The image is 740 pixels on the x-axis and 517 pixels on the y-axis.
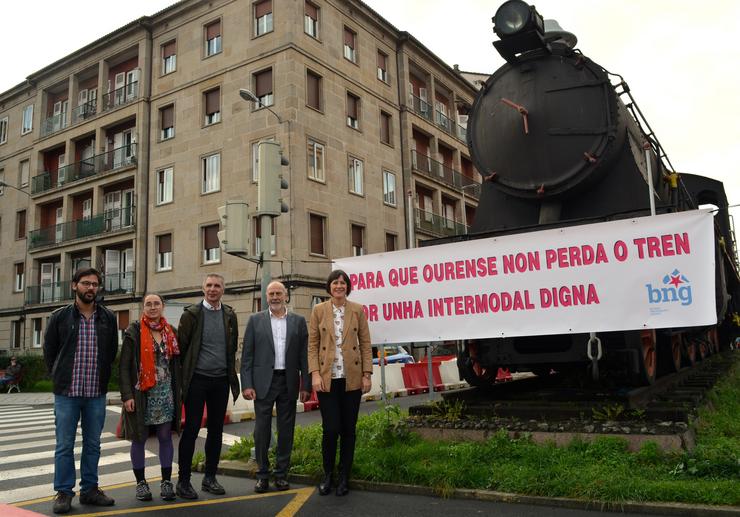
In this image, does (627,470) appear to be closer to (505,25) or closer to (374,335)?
(374,335)

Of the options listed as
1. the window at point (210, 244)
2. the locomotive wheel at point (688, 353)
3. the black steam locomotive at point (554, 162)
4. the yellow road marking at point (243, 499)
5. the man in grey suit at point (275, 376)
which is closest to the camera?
the yellow road marking at point (243, 499)

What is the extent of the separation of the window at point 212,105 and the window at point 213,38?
64.4 inches

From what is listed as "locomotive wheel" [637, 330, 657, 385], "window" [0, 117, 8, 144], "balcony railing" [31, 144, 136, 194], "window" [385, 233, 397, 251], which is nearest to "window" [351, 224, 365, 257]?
"window" [385, 233, 397, 251]

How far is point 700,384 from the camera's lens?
800 centimetres

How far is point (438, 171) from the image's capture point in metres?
32.0

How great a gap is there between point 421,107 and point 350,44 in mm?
6118

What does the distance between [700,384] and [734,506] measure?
4.57 metres

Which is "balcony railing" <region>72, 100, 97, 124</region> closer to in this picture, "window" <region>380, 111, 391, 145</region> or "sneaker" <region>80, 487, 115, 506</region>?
"window" <region>380, 111, 391, 145</region>

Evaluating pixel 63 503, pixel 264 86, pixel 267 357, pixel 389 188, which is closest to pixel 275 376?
pixel 267 357

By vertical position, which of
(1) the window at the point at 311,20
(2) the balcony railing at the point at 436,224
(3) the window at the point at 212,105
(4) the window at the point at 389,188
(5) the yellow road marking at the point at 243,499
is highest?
(1) the window at the point at 311,20

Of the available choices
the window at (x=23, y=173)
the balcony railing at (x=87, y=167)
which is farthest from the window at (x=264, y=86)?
the window at (x=23, y=173)

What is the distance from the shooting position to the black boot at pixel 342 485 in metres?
4.95

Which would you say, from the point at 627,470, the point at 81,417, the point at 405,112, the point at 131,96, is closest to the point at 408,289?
the point at 627,470

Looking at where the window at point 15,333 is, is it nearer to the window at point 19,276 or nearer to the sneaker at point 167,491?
the window at point 19,276
